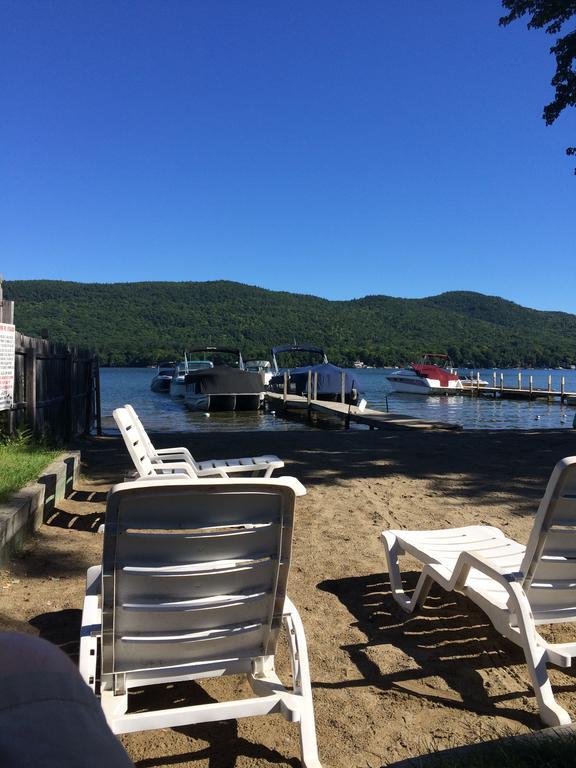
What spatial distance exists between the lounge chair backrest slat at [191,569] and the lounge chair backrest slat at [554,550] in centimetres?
104

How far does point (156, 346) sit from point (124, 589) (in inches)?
3075

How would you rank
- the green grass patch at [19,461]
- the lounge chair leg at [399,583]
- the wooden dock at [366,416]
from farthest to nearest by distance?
the wooden dock at [366,416] → the green grass patch at [19,461] → the lounge chair leg at [399,583]

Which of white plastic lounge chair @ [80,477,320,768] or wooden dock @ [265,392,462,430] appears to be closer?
white plastic lounge chair @ [80,477,320,768]

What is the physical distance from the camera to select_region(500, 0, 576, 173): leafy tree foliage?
12.1 meters

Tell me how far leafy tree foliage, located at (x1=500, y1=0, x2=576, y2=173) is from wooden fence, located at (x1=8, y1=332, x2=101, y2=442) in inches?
396

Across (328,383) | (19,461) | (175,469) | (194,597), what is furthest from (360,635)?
(328,383)

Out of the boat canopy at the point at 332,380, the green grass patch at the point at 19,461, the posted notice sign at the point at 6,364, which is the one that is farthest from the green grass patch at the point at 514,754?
the boat canopy at the point at 332,380

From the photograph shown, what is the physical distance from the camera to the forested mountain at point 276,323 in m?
76.3

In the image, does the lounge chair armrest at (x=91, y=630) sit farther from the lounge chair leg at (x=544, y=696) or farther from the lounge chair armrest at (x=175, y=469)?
the lounge chair armrest at (x=175, y=469)

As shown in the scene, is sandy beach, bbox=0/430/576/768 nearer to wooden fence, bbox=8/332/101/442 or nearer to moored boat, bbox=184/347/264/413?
wooden fence, bbox=8/332/101/442

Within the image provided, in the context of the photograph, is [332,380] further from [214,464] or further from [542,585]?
[542,585]

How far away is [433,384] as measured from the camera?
139ft

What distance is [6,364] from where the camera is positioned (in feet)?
19.2

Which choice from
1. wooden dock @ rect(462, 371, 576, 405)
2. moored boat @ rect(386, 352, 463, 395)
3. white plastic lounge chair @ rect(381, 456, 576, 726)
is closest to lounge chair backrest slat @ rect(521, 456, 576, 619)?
white plastic lounge chair @ rect(381, 456, 576, 726)
